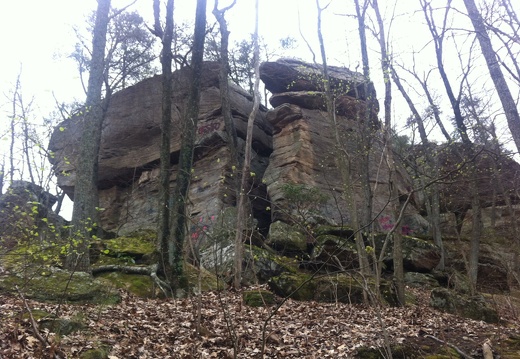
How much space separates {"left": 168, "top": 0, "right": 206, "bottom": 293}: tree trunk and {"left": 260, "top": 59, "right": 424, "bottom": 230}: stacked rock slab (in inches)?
319

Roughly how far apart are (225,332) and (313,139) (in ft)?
49.1

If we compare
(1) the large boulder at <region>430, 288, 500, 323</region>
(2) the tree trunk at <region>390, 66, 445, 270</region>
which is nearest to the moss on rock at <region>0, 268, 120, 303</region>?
(1) the large boulder at <region>430, 288, 500, 323</region>

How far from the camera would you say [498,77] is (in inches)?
321

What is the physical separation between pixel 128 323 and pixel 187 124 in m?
4.94

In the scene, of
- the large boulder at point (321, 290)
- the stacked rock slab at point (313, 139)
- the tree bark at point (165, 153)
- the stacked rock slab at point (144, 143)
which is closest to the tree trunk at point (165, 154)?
the tree bark at point (165, 153)

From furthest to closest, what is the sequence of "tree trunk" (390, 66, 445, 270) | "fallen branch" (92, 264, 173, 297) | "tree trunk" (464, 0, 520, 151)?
"tree trunk" (390, 66, 445, 270) < "fallen branch" (92, 264, 173, 297) < "tree trunk" (464, 0, 520, 151)

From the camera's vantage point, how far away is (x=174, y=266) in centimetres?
908

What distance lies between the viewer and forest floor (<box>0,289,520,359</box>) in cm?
512

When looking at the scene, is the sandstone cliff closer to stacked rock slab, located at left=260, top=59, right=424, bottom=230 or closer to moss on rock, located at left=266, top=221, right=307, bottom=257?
stacked rock slab, located at left=260, top=59, right=424, bottom=230

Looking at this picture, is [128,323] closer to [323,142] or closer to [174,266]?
[174,266]

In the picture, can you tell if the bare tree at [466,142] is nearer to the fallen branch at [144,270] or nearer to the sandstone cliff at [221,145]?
the sandstone cliff at [221,145]

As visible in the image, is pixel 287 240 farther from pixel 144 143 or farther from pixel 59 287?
pixel 144 143

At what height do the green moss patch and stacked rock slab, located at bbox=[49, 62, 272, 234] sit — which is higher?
stacked rock slab, located at bbox=[49, 62, 272, 234]

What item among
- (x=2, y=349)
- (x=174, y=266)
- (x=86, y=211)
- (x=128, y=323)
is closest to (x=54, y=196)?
(x=86, y=211)
